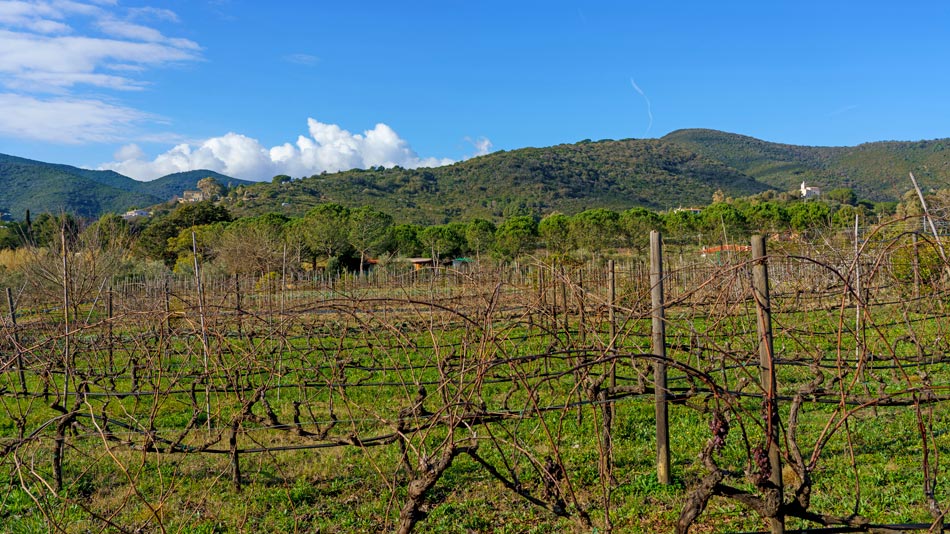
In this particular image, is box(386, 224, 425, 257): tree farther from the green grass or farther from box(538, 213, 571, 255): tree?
the green grass

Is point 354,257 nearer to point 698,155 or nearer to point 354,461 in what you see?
point 354,461

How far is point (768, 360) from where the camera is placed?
96.7 inches

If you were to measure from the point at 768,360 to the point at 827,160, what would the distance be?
85965 millimetres

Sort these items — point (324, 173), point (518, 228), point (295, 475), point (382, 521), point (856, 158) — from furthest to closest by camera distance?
point (324, 173)
point (856, 158)
point (518, 228)
point (295, 475)
point (382, 521)

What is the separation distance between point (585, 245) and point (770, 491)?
103 feet

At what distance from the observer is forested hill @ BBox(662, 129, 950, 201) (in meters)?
52.4

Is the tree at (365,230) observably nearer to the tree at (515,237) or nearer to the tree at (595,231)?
the tree at (515,237)

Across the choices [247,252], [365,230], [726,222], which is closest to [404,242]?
[365,230]

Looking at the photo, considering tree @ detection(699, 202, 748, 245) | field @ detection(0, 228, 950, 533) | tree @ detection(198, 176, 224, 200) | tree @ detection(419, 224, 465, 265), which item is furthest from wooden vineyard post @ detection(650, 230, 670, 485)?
tree @ detection(198, 176, 224, 200)

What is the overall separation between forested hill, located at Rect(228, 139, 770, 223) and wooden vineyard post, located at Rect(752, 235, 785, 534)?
56.4 metres

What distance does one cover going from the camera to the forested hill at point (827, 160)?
52375 millimetres

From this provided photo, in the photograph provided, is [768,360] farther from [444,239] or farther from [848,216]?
[444,239]

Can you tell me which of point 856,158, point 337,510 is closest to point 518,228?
point 337,510

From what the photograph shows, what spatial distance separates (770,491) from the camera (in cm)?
233
